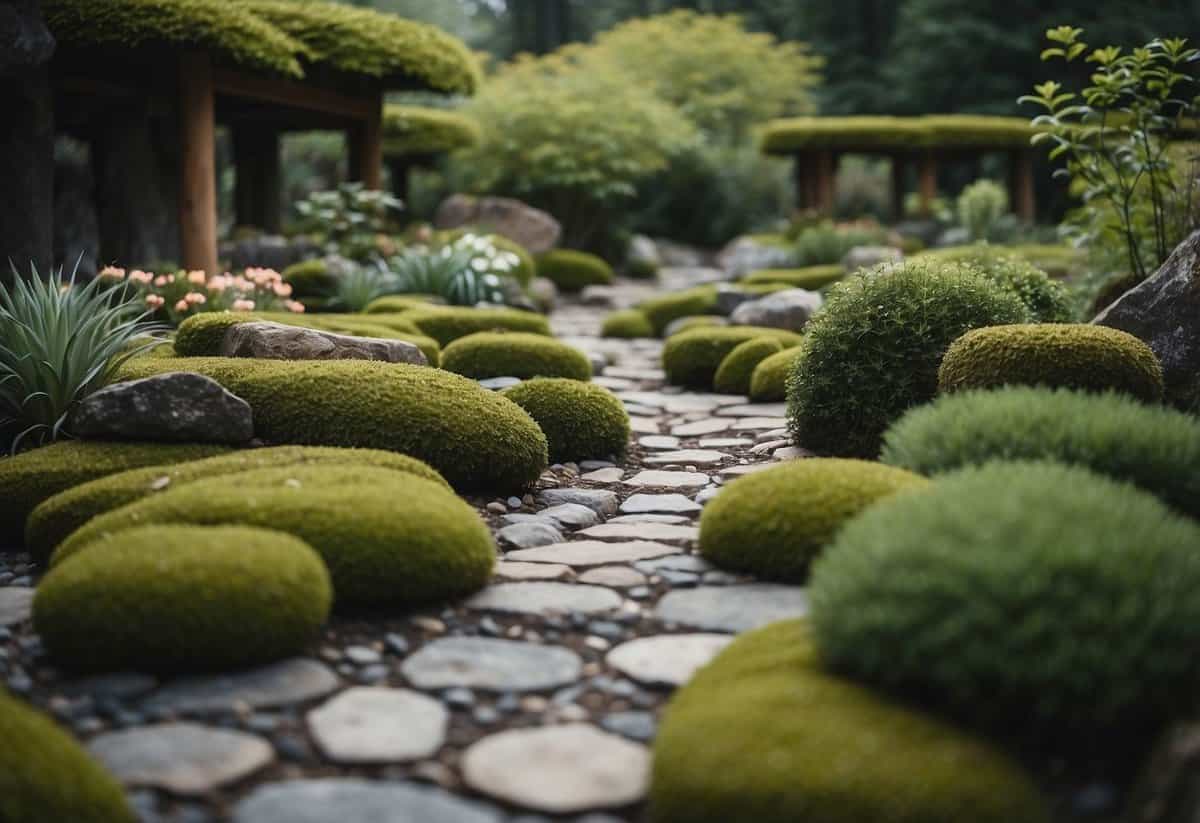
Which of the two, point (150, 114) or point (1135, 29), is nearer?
point (150, 114)

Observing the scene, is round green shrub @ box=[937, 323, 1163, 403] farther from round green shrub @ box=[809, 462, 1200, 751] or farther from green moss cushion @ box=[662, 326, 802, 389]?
green moss cushion @ box=[662, 326, 802, 389]

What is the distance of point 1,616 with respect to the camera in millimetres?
3809

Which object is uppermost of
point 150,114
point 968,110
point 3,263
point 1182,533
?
point 968,110

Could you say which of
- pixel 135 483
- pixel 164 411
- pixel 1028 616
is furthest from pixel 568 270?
pixel 1028 616

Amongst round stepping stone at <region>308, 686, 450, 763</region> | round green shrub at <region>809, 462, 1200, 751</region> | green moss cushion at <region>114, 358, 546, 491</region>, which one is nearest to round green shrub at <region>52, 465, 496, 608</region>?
round stepping stone at <region>308, 686, 450, 763</region>

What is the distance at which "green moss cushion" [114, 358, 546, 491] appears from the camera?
5.14 metres

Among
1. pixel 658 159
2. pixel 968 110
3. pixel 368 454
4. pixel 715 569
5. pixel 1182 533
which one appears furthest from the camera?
pixel 968 110

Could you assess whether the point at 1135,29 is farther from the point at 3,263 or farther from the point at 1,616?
the point at 1,616

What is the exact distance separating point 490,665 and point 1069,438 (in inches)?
81.0

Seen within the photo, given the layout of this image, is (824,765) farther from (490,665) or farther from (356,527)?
(356,527)

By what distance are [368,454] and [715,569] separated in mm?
1529

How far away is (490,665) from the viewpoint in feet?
10.9

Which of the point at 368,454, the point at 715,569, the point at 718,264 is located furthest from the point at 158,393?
the point at 718,264

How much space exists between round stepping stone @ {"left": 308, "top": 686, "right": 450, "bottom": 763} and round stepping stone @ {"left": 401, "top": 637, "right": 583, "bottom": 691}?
0.44ft
